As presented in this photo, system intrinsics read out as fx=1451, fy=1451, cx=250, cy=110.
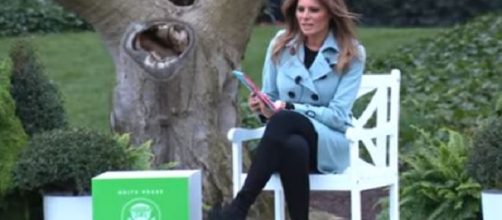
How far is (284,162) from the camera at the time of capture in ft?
20.2

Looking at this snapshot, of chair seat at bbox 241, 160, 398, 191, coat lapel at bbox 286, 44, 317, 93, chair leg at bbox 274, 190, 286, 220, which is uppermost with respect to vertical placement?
coat lapel at bbox 286, 44, 317, 93

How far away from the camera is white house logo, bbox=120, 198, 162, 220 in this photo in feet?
19.1

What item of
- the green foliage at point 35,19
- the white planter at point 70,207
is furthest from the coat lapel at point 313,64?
the green foliage at point 35,19

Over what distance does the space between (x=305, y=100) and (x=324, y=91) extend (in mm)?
103

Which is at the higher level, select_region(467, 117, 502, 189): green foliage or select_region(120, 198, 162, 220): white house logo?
select_region(467, 117, 502, 189): green foliage

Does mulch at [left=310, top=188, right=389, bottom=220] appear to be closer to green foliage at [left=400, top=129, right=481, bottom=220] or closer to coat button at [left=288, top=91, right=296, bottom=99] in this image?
green foliage at [left=400, top=129, right=481, bottom=220]

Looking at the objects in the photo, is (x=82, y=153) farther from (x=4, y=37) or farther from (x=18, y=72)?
(x=4, y=37)

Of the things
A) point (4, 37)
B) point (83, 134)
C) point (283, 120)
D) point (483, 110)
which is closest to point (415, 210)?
point (283, 120)

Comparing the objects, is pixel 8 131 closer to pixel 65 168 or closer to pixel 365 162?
pixel 65 168

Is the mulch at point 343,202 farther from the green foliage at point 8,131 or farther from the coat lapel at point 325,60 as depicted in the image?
the green foliage at point 8,131

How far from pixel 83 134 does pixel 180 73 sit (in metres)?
0.99

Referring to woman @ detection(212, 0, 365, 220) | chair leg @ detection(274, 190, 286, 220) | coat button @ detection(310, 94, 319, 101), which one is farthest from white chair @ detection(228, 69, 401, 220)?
coat button @ detection(310, 94, 319, 101)

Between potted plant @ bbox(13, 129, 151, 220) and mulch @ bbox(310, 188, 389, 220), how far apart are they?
2225 mm

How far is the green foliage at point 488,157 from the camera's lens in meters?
6.25
